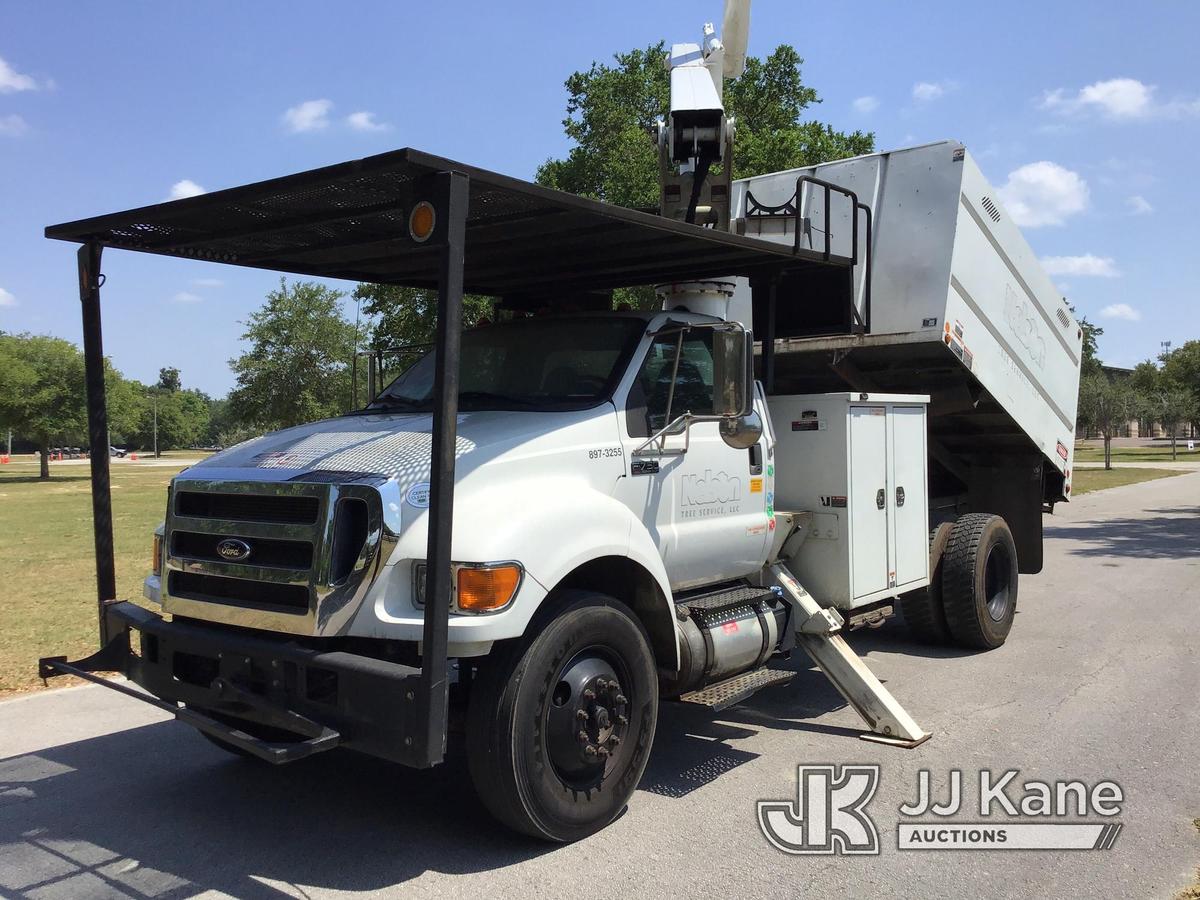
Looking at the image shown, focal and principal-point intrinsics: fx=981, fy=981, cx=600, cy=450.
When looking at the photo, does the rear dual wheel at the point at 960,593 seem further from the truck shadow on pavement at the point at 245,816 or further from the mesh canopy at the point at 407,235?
the mesh canopy at the point at 407,235

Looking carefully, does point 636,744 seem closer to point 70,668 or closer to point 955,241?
point 70,668

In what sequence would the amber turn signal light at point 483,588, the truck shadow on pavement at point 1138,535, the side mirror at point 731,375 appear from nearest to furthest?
the amber turn signal light at point 483,588
the side mirror at point 731,375
the truck shadow on pavement at point 1138,535

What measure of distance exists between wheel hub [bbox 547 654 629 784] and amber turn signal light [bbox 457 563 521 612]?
549 millimetres

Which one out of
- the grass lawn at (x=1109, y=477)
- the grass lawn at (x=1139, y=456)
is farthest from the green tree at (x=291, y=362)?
the grass lawn at (x=1139, y=456)

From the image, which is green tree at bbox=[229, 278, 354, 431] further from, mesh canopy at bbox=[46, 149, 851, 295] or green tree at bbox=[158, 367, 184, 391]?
green tree at bbox=[158, 367, 184, 391]

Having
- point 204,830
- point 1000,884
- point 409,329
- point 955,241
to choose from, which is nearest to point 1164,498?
point 409,329

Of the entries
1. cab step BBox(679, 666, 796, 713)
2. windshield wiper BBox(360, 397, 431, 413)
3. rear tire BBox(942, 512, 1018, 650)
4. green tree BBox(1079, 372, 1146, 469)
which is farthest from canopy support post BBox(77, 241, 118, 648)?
green tree BBox(1079, 372, 1146, 469)

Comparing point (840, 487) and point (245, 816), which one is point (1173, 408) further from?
point (245, 816)

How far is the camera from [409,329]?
1811cm

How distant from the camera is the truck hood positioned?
4.09 m

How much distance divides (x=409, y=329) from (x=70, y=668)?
14021 millimetres

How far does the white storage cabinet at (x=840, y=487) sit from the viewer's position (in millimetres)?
6062

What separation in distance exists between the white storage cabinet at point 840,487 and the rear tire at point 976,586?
1.29 meters

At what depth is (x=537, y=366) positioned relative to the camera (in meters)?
5.25
